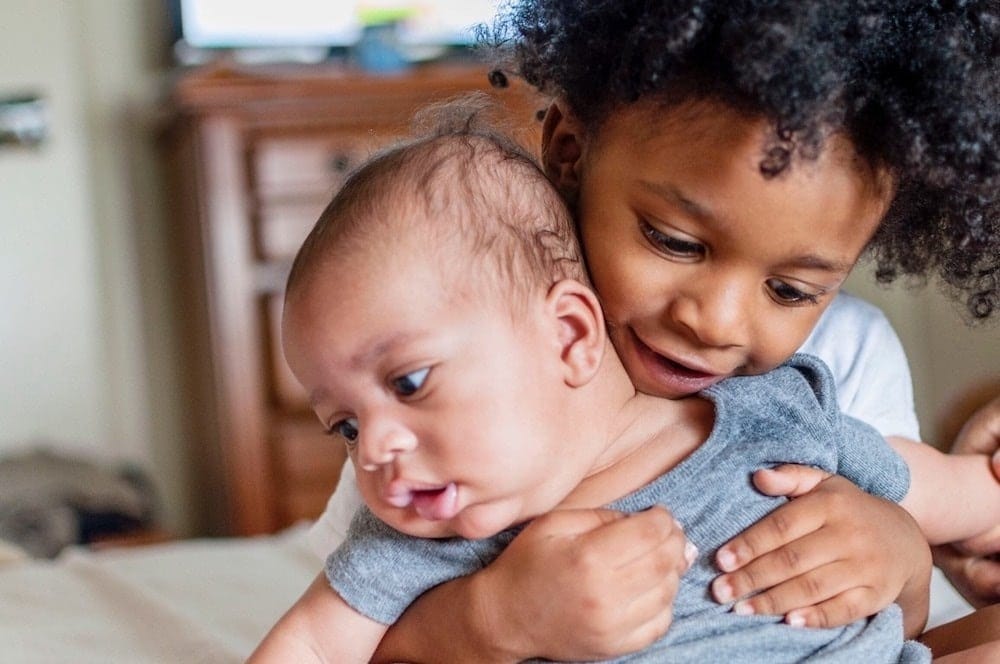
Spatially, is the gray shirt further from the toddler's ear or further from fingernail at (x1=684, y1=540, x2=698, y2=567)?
the toddler's ear

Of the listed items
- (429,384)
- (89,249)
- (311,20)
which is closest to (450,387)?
(429,384)

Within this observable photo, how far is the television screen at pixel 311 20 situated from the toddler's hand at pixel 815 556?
7.60 ft

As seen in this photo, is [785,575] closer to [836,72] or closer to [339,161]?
[836,72]

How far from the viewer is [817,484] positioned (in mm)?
962

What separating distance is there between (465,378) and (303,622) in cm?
24

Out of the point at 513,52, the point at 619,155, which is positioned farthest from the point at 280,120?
the point at 619,155

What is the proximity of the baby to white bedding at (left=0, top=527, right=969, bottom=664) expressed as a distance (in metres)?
0.41

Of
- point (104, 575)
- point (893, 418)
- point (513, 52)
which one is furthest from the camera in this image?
point (104, 575)

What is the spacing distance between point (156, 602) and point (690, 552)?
0.77m

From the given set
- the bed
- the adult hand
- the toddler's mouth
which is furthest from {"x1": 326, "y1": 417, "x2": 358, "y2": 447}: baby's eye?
the adult hand

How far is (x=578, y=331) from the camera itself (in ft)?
3.00

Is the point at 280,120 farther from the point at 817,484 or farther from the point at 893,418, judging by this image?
the point at 817,484

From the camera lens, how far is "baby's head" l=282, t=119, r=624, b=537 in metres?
0.86

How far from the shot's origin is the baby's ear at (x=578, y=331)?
0.90 metres
